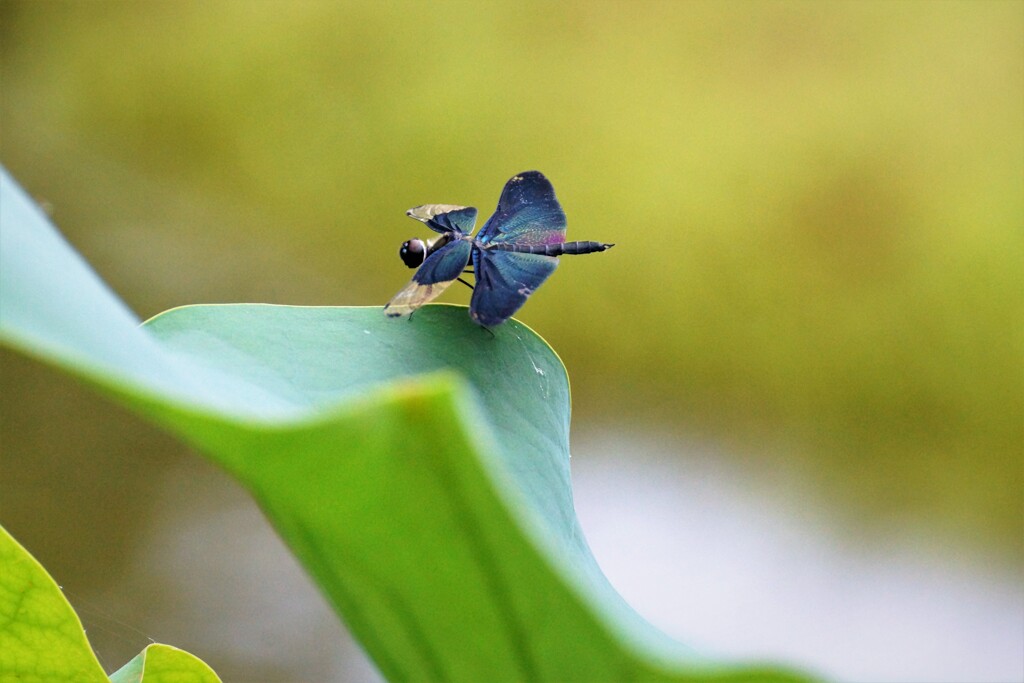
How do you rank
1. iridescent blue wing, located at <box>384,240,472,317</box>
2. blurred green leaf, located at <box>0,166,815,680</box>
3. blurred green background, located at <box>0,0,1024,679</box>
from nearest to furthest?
blurred green leaf, located at <box>0,166,815,680</box>, iridescent blue wing, located at <box>384,240,472,317</box>, blurred green background, located at <box>0,0,1024,679</box>

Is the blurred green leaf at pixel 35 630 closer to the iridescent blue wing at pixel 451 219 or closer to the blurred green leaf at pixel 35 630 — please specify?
the blurred green leaf at pixel 35 630

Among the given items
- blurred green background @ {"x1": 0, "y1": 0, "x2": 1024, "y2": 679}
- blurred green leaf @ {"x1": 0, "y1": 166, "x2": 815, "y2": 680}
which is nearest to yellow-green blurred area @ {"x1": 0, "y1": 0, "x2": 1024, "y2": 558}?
blurred green background @ {"x1": 0, "y1": 0, "x2": 1024, "y2": 679}

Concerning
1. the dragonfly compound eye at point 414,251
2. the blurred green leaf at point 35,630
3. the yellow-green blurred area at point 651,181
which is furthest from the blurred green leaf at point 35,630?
the yellow-green blurred area at point 651,181

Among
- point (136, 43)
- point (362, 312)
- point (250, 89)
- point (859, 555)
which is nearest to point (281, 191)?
point (250, 89)

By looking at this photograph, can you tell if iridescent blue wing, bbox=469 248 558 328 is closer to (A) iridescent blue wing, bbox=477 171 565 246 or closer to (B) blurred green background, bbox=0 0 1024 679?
(A) iridescent blue wing, bbox=477 171 565 246

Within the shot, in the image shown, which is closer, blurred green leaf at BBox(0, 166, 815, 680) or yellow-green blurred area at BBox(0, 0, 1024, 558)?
blurred green leaf at BBox(0, 166, 815, 680)

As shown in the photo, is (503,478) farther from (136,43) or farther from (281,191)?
(136,43)
